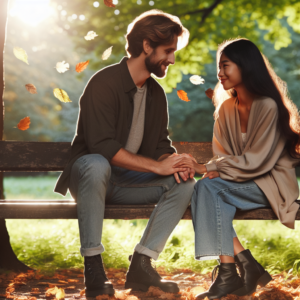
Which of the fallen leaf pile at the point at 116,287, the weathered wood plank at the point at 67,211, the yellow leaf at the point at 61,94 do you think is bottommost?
the fallen leaf pile at the point at 116,287

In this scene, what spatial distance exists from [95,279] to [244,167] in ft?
4.08

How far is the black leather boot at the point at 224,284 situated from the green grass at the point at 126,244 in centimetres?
123

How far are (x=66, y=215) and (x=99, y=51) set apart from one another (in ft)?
21.1

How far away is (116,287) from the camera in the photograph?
3.49 metres

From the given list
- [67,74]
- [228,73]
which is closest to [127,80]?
[228,73]

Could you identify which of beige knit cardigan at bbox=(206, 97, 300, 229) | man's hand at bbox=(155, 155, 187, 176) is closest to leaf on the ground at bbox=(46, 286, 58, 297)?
man's hand at bbox=(155, 155, 187, 176)

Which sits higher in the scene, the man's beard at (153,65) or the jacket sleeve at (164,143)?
the man's beard at (153,65)

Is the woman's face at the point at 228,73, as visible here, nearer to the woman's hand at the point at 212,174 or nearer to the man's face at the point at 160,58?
the man's face at the point at 160,58

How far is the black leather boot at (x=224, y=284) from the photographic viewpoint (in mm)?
2836

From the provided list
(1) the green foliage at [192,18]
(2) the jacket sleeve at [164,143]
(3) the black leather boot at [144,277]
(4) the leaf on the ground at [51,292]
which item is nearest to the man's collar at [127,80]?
(2) the jacket sleeve at [164,143]

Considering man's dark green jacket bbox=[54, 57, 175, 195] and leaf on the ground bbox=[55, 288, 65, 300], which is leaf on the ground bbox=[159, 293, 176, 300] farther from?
man's dark green jacket bbox=[54, 57, 175, 195]

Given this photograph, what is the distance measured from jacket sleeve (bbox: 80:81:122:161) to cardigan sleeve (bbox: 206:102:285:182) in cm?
73

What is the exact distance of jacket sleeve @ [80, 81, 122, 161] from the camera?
304 cm

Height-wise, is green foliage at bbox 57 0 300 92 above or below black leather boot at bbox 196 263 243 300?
above
